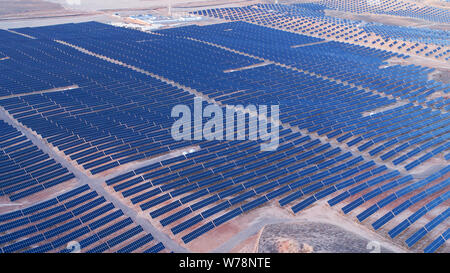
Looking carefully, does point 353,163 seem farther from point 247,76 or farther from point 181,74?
point 181,74

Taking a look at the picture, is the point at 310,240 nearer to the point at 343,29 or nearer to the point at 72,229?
the point at 72,229

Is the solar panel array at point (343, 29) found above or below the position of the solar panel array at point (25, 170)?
above

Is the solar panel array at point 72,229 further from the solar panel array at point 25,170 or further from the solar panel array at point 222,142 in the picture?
the solar panel array at point 25,170

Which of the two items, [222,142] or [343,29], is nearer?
[222,142]

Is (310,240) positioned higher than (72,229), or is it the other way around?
(310,240)

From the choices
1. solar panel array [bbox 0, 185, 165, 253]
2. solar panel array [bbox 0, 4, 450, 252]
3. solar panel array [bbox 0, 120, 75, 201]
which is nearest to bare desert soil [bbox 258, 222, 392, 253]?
solar panel array [bbox 0, 4, 450, 252]

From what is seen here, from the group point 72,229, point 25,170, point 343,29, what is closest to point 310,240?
point 72,229

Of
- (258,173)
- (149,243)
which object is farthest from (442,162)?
(149,243)

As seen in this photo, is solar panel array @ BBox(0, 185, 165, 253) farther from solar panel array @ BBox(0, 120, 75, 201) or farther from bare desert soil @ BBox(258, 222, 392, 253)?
bare desert soil @ BBox(258, 222, 392, 253)

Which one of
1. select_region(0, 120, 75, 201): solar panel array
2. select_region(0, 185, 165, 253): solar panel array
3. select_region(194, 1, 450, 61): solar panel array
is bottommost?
select_region(0, 185, 165, 253): solar panel array

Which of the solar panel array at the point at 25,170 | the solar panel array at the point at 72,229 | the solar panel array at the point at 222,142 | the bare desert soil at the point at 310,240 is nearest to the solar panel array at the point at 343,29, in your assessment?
the solar panel array at the point at 222,142

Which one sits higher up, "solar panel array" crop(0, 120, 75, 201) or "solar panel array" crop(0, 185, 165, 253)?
"solar panel array" crop(0, 120, 75, 201)
